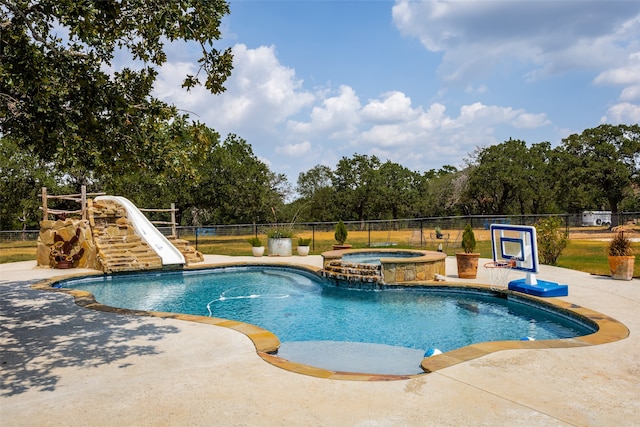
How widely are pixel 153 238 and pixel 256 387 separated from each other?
13.6m

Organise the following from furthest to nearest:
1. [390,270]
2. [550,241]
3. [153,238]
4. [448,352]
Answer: [153,238], [550,241], [390,270], [448,352]

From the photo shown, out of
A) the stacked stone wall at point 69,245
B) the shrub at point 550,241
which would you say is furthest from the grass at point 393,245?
the stacked stone wall at point 69,245

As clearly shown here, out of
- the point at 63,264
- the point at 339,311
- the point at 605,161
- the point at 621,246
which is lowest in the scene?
the point at 339,311

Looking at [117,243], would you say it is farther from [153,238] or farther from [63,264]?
[63,264]

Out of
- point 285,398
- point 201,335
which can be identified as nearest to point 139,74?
point 201,335

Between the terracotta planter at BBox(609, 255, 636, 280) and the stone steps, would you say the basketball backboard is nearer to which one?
the terracotta planter at BBox(609, 255, 636, 280)

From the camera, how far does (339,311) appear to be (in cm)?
882

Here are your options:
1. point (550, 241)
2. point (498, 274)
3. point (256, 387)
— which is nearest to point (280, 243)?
point (498, 274)

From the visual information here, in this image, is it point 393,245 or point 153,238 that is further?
point 393,245

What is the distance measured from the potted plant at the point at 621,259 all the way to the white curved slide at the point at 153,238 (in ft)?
41.1

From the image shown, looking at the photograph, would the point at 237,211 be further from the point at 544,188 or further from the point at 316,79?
the point at 544,188

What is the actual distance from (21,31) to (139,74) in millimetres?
1433

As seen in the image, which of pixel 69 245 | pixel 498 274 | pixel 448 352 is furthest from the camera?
pixel 69 245

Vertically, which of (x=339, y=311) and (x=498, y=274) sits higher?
(x=498, y=274)
